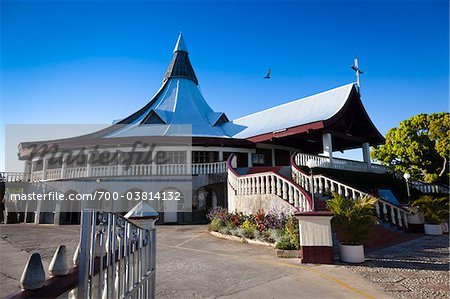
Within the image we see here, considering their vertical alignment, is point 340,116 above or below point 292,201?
above

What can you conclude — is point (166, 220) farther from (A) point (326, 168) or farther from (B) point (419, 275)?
(B) point (419, 275)

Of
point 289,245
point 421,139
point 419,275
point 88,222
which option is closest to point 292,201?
point 289,245

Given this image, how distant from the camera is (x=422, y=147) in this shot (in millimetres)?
27406

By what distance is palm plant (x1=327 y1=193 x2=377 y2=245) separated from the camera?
7113 mm

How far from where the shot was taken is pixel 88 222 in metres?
1.97

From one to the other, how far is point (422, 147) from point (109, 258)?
1298 inches

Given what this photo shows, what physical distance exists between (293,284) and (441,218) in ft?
32.8

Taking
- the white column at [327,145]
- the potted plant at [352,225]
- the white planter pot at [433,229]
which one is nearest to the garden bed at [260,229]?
the potted plant at [352,225]

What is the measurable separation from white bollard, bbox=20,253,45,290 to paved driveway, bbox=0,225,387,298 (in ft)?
11.3

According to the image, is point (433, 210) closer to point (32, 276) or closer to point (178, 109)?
point (32, 276)

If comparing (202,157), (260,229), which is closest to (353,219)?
→ (260,229)

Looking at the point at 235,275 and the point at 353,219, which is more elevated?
the point at 353,219

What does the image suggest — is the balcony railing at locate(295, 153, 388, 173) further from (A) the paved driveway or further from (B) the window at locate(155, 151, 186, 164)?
(B) the window at locate(155, 151, 186, 164)

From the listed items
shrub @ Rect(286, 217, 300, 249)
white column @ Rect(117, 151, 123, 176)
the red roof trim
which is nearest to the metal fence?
shrub @ Rect(286, 217, 300, 249)
